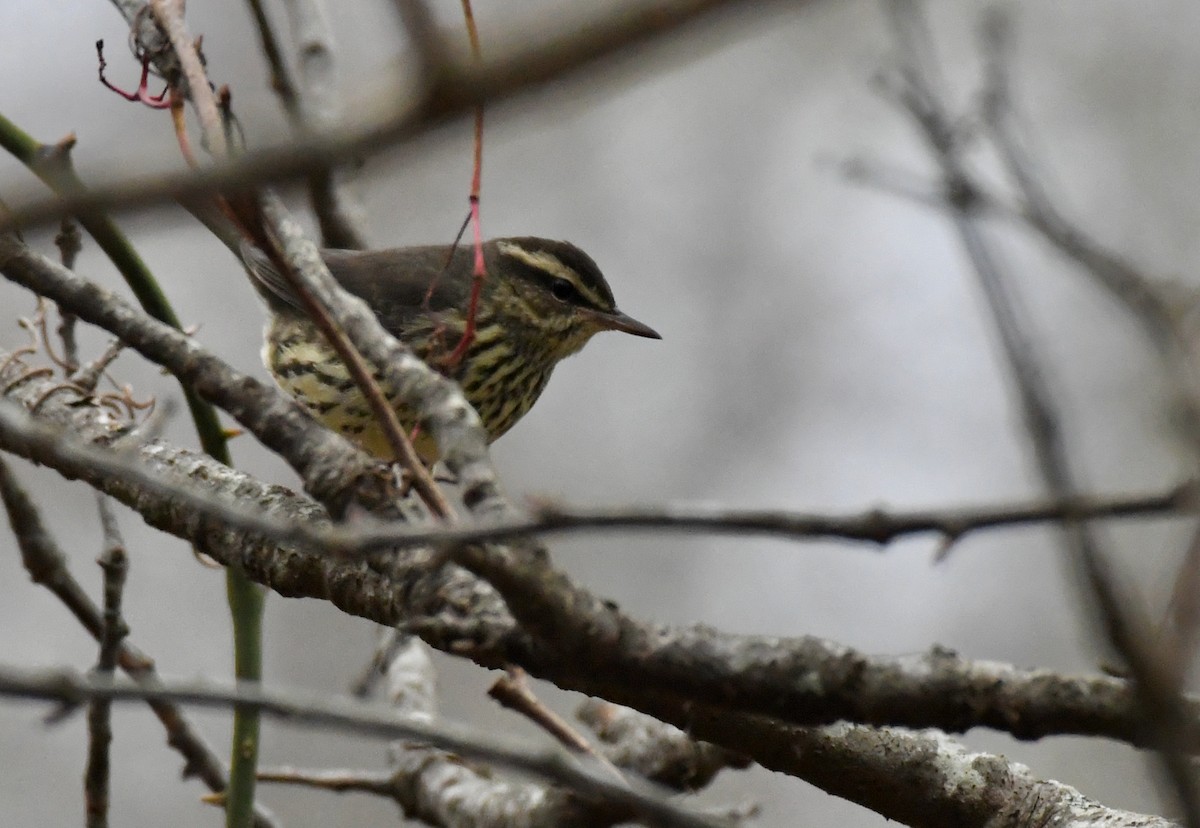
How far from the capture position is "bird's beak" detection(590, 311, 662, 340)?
595 centimetres

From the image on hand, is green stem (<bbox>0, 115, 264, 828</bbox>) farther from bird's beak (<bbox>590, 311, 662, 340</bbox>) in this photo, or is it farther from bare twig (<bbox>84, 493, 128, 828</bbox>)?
bird's beak (<bbox>590, 311, 662, 340</bbox>)

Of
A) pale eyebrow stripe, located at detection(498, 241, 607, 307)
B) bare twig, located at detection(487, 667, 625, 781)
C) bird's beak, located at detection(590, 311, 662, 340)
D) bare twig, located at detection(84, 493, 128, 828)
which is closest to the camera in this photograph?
bare twig, located at detection(84, 493, 128, 828)

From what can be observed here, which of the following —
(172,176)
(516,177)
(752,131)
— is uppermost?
(752,131)

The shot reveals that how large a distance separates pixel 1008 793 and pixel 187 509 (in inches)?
74.9

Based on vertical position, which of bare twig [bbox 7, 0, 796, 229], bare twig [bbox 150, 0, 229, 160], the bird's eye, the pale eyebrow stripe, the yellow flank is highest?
the pale eyebrow stripe

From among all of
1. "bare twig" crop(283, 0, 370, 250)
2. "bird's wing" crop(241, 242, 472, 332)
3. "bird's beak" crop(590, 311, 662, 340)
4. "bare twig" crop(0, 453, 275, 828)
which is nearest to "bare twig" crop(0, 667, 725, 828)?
"bare twig" crop(0, 453, 275, 828)

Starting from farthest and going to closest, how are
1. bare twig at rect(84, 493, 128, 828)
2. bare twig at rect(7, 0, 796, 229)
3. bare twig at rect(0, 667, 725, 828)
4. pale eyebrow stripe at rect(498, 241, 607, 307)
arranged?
pale eyebrow stripe at rect(498, 241, 607, 307) < bare twig at rect(84, 493, 128, 828) < bare twig at rect(0, 667, 725, 828) < bare twig at rect(7, 0, 796, 229)

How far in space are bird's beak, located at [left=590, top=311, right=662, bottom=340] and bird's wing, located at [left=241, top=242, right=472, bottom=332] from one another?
686 millimetres

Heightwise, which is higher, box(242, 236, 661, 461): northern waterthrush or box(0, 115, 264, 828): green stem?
box(242, 236, 661, 461): northern waterthrush

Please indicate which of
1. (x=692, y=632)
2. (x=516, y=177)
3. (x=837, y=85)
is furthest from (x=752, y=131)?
(x=692, y=632)

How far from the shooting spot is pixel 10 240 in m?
3.20

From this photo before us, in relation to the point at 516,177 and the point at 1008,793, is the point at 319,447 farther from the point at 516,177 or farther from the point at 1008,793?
the point at 516,177

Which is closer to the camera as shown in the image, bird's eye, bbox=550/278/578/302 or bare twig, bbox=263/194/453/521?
bare twig, bbox=263/194/453/521

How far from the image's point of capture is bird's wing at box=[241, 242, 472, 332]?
552 centimetres
